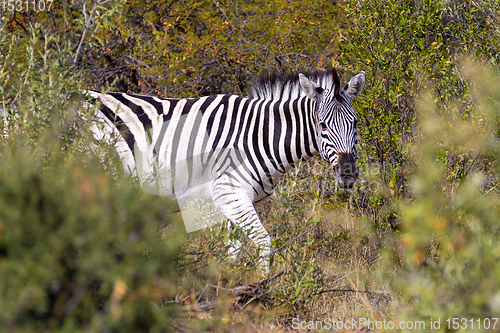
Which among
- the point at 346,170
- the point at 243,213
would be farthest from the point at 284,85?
the point at 243,213

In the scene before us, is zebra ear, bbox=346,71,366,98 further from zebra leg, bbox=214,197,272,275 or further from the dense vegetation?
zebra leg, bbox=214,197,272,275

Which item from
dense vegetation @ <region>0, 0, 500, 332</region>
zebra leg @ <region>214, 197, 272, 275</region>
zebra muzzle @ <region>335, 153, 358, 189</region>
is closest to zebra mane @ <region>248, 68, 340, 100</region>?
dense vegetation @ <region>0, 0, 500, 332</region>

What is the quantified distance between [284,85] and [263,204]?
1983 mm

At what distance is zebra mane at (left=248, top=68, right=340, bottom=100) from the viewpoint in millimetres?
4883

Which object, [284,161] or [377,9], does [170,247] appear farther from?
[377,9]

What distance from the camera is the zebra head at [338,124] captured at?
4.38m

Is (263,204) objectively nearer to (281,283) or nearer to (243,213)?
(243,213)

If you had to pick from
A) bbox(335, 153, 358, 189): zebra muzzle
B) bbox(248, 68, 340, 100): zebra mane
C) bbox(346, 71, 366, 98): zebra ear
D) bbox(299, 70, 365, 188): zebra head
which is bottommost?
bbox(335, 153, 358, 189): zebra muzzle

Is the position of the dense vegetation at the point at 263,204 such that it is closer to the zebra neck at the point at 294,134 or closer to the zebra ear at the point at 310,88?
the zebra neck at the point at 294,134

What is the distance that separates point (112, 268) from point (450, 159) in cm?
406

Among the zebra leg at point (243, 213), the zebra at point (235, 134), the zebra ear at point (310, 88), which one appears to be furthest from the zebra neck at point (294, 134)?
the zebra leg at point (243, 213)

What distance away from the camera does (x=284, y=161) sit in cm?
484

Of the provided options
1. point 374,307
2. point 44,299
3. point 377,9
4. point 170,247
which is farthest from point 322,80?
point 44,299

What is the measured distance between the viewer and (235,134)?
484 centimetres
